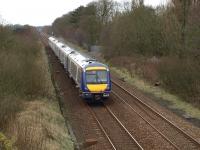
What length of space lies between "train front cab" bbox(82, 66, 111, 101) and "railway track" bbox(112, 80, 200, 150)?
179 cm

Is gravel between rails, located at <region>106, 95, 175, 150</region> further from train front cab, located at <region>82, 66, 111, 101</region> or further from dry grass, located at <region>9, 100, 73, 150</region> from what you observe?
dry grass, located at <region>9, 100, 73, 150</region>

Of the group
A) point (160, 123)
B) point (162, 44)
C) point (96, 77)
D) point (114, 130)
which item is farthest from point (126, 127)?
point (162, 44)

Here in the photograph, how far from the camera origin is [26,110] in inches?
810

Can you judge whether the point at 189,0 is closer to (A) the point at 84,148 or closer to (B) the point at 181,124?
(B) the point at 181,124

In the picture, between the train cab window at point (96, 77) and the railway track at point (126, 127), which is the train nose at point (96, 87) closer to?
the train cab window at point (96, 77)

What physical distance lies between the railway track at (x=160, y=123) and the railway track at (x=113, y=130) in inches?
56.3

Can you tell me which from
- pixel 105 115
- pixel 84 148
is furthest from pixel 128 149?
pixel 105 115

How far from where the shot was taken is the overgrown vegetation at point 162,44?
88.3 feet

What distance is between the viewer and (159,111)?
78.9 feet

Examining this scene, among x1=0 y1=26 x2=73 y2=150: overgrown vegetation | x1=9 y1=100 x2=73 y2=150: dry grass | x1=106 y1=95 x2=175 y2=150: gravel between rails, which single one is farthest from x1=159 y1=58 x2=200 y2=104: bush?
x1=9 y1=100 x2=73 y2=150: dry grass

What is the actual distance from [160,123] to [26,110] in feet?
22.0

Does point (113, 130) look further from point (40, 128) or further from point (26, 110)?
point (26, 110)

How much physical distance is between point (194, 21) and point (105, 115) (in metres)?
10.4

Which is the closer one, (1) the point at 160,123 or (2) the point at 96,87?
(1) the point at 160,123
